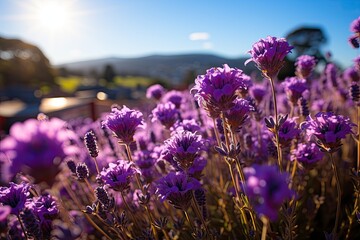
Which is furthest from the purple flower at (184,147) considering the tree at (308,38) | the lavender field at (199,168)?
the tree at (308,38)

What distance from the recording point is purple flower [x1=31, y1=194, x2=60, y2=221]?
2.02 metres

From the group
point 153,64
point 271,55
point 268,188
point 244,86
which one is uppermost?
point 271,55

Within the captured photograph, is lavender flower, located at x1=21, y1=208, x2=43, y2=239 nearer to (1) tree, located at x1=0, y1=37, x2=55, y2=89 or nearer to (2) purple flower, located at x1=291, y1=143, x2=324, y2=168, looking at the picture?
(2) purple flower, located at x1=291, y1=143, x2=324, y2=168

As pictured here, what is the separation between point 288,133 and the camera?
90.7 inches

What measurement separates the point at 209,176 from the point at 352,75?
223 centimetres

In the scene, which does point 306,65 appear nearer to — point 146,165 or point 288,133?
point 288,133

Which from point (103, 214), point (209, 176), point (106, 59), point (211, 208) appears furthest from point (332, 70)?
point (106, 59)

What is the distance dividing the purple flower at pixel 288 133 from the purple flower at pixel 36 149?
1617 millimetres

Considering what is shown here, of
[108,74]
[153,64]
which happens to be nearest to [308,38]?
[108,74]

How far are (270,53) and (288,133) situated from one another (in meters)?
0.69

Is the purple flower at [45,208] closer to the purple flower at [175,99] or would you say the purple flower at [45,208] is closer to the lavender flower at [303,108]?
the purple flower at [175,99]

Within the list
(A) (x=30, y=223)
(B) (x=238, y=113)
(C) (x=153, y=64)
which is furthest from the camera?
(C) (x=153, y=64)

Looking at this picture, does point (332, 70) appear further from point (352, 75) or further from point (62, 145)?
point (62, 145)

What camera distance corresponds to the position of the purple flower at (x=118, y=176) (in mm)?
1999
